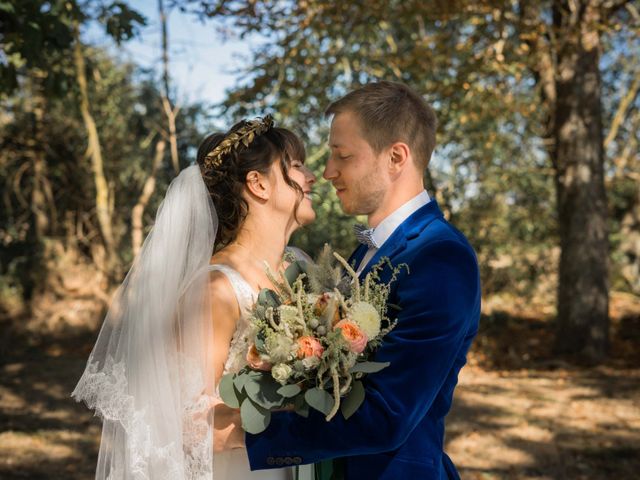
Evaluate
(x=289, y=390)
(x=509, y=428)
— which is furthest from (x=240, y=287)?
(x=509, y=428)

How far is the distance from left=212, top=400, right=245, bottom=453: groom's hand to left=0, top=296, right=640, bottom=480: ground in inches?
Result: 160

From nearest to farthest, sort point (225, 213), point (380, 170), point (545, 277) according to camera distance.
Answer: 1. point (380, 170)
2. point (225, 213)
3. point (545, 277)

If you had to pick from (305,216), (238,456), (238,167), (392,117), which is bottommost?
(238,456)

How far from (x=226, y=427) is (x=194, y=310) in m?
0.46

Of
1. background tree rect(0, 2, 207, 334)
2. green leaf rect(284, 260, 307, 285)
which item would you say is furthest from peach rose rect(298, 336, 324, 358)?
background tree rect(0, 2, 207, 334)

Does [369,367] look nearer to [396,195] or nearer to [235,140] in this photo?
[396,195]

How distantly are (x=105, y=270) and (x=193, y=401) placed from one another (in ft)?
40.1

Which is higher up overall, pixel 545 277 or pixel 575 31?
pixel 575 31

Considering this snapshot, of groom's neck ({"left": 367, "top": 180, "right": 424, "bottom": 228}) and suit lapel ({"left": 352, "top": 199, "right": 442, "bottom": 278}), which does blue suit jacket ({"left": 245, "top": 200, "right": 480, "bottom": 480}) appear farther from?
groom's neck ({"left": 367, "top": 180, "right": 424, "bottom": 228})

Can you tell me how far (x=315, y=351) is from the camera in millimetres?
2152

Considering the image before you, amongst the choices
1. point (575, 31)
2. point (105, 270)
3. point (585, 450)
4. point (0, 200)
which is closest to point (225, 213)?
point (585, 450)

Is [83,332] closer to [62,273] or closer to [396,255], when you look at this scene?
[62,273]

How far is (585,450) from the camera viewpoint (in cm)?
657

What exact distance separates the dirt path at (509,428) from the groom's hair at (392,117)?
437 cm
